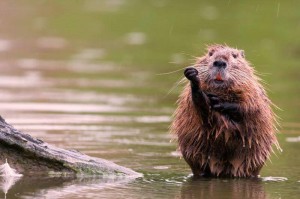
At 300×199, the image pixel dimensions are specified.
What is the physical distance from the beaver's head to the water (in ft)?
2.60

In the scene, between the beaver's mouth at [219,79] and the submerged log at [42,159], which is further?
the beaver's mouth at [219,79]

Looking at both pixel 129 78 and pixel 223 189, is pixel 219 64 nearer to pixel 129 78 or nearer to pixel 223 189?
pixel 223 189

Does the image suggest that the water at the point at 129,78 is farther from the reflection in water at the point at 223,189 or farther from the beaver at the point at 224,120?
the beaver at the point at 224,120

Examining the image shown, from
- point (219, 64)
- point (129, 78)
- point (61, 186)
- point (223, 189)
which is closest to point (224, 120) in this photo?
point (219, 64)

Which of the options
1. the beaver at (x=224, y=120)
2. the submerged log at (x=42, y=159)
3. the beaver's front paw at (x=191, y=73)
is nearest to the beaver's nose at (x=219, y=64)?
the beaver at (x=224, y=120)

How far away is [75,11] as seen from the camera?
2211 centimetres

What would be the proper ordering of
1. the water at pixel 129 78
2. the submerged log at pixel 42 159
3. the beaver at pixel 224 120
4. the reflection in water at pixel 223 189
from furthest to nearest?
the beaver at pixel 224 120 → the water at pixel 129 78 → the submerged log at pixel 42 159 → the reflection in water at pixel 223 189

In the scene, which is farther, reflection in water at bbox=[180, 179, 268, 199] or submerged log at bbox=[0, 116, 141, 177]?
submerged log at bbox=[0, 116, 141, 177]

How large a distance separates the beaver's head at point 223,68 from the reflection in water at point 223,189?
758 mm

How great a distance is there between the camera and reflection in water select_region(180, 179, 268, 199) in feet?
24.7

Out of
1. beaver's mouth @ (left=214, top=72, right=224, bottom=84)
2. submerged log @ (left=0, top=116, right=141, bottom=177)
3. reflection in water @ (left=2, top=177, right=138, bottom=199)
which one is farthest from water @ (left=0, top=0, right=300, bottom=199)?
beaver's mouth @ (left=214, top=72, right=224, bottom=84)

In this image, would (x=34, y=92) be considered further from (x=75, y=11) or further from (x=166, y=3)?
(x=166, y=3)

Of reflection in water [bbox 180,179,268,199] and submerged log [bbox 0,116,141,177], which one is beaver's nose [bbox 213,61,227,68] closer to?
reflection in water [bbox 180,179,268,199]

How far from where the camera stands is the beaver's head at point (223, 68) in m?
8.00
